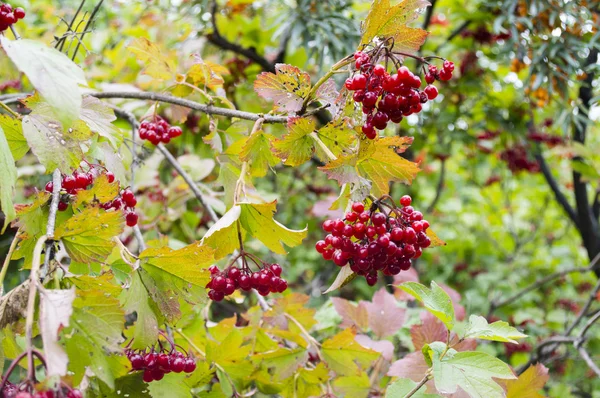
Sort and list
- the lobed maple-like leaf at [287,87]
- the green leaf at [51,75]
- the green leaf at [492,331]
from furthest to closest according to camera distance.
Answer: the lobed maple-like leaf at [287,87], the green leaf at [492,331], the green leaf at [51,75]

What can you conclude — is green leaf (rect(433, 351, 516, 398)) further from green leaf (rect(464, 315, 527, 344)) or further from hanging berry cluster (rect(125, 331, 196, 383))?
hanging berry cluster (rect(125, 331, 196, 383))

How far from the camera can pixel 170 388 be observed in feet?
3.45

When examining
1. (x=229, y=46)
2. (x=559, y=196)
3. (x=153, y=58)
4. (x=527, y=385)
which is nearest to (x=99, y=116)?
(x=153, y=58)

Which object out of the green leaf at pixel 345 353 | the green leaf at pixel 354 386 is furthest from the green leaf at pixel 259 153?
the green leaf at pixel 354 386

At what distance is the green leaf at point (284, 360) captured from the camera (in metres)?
1.29

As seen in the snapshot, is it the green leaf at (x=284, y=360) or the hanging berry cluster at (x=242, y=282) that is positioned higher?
the hanging berry cluster at (x=242, y=282)

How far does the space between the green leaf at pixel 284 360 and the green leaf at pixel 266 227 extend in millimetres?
325

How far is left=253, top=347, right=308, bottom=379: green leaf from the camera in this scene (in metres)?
1.29

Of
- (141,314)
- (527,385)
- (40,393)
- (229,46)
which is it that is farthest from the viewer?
(229,46)

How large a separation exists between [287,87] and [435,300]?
A: 1.62 ft

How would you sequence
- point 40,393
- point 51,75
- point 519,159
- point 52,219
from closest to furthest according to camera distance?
1. point 40,393
2. point 51,75
3. point 52,219
4. point 519,159

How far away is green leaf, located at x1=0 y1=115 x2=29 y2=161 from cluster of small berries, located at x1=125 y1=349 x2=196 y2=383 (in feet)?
1.48

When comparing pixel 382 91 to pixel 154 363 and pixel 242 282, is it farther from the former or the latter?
pixel 154 363

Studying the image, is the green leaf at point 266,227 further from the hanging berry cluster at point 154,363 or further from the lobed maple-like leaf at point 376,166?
the hanging berry cluster at point 154,363
